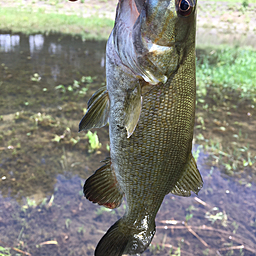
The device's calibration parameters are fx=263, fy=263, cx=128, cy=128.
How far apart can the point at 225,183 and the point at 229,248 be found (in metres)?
1.30

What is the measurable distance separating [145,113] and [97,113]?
32 centimetres

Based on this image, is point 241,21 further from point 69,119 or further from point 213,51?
Answer: point 69,119

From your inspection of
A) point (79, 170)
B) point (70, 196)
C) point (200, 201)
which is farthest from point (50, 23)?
point (200, 201)

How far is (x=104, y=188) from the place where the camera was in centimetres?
158

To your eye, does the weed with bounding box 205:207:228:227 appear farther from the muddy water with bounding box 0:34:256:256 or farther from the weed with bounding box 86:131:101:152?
the weed with bounding box 86:131:101:152

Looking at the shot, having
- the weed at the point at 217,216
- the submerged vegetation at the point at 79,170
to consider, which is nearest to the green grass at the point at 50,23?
the submerged vegetation at the point at 79,170

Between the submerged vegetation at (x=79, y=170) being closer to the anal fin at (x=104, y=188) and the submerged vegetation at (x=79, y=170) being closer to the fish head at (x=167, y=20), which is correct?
the anal fin at (x=104, y=188)

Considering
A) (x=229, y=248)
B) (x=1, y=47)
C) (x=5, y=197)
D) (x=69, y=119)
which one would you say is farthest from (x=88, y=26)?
(x=229, y=248)

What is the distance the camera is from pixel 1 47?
10914 millimetres

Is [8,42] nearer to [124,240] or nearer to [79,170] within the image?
[79,170]

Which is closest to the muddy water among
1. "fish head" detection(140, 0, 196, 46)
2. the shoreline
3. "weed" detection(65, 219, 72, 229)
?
"weed" detection(65, 219, 72, 229)

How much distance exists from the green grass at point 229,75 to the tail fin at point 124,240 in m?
6.96

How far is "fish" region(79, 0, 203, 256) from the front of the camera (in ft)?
3.92

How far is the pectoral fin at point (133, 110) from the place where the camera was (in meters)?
1.24
